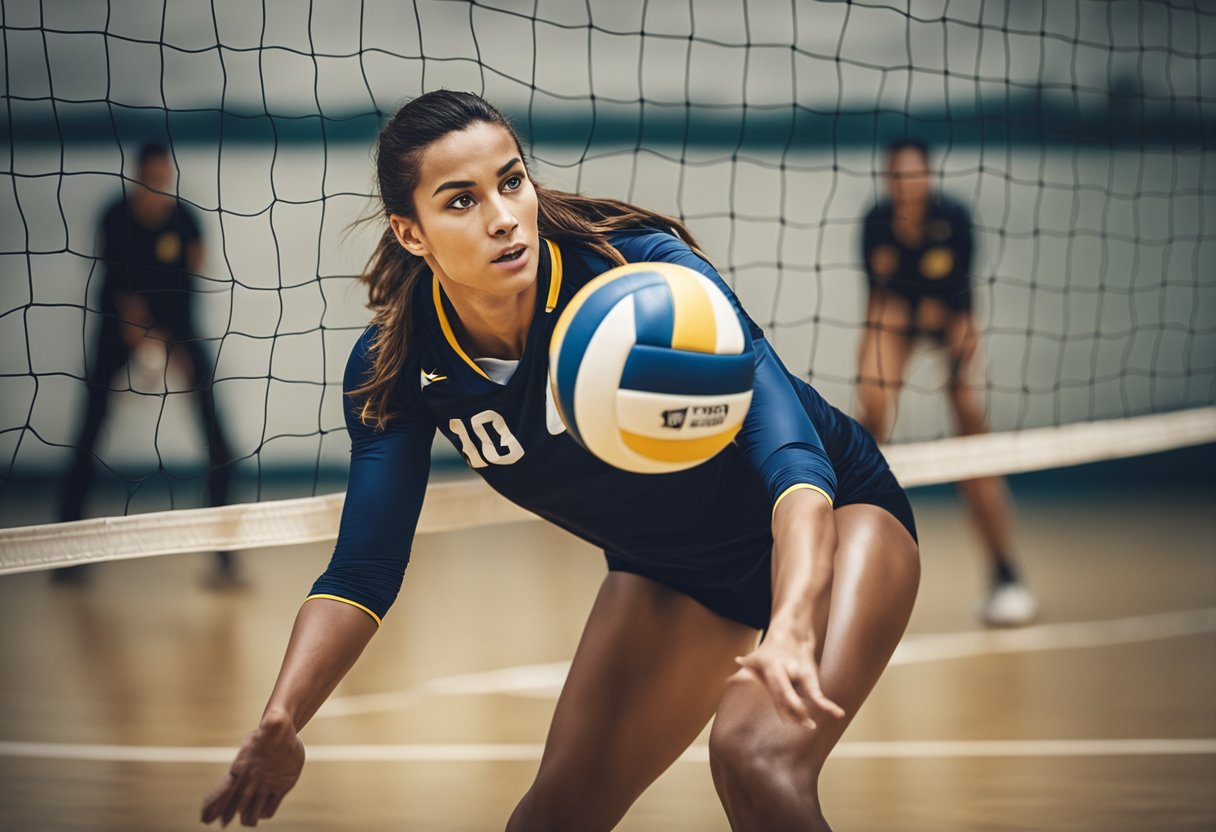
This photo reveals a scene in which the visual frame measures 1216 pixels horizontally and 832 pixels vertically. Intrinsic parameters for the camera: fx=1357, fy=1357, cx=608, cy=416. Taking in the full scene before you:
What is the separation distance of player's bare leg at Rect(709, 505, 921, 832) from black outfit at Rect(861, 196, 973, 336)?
3532 mm

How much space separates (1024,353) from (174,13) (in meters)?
5.25

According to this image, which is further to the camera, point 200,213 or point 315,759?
point 200,213

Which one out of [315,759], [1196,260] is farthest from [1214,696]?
[1196,260]

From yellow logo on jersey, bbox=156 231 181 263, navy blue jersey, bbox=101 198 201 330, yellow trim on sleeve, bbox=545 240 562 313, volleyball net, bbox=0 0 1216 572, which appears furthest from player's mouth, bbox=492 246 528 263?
volleyball net, bbox=0 0 1216 572

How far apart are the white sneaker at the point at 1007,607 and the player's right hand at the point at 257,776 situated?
397 cm

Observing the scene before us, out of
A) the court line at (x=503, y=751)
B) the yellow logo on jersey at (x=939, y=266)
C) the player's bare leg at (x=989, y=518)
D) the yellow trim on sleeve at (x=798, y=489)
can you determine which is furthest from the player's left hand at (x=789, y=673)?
the yellow logo on jersey at (x=939, y=266)

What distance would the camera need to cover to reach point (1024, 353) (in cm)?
819

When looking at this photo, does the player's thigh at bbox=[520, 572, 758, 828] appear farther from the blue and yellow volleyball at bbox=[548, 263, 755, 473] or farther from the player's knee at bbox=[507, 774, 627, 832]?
the blue and yellow volleyball at bbox=[548, 263, 755, 473]

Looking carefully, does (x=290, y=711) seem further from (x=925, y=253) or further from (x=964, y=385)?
(x=925, y=253)

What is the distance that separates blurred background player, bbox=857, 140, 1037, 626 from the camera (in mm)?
5336

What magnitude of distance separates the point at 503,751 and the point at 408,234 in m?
2.02

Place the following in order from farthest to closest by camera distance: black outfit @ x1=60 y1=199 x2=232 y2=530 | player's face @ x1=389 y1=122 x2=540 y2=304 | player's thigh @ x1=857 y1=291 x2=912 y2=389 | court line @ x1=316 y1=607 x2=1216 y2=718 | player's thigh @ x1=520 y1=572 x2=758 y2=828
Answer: player's thigh @ x1=857 y1=291 x2=912 y2=389
black outfit @ x1=60 y1=199 x2=232 y2=530
court line @ x1=316 y1=607 x2=1216 y2=718
player's thigh @ x1=520 y1=572 x2=758 y2=828
player's face @ x1=389 y1=122 x2=540 y2=304

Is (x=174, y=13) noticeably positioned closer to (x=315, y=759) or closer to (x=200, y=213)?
(x=200, y=213)

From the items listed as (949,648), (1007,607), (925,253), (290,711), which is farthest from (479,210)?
(925,253)
